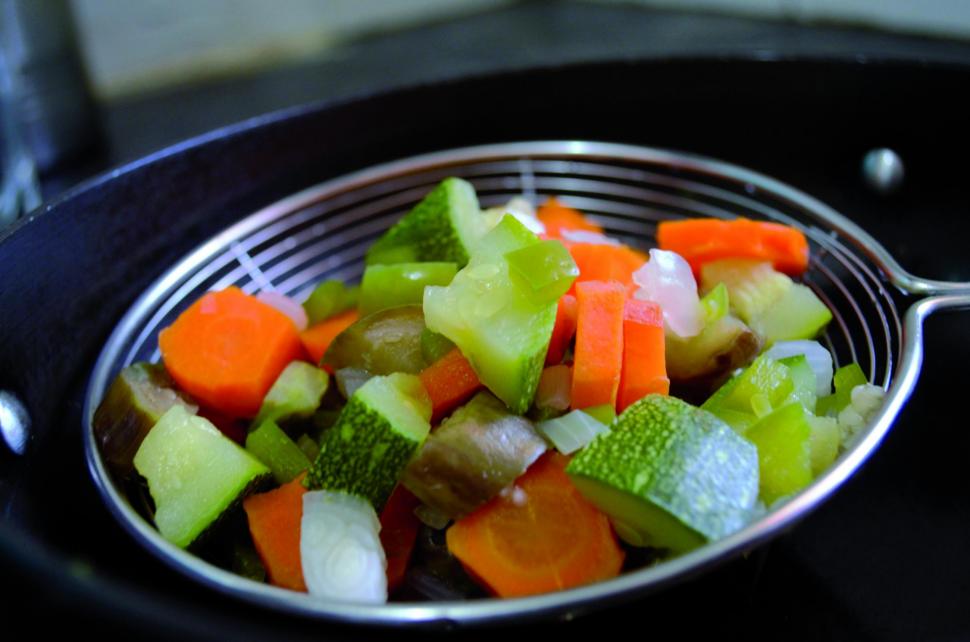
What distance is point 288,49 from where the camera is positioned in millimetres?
2135

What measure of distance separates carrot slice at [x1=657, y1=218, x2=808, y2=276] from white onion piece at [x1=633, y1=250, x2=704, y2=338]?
0.10 m

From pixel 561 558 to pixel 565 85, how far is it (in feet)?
2.55

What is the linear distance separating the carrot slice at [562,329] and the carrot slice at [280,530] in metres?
0.26

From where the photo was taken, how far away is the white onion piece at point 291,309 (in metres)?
0.99

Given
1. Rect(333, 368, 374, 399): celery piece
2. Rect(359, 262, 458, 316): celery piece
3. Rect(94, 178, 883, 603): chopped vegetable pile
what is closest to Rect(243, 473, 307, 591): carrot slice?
Rect(94, 178, 883, 603): chopped vegetable pile

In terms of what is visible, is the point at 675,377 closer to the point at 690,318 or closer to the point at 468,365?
the point at 690,318

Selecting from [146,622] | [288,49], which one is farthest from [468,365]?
[288,49]

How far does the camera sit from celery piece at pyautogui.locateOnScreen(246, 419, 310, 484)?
0.81 meters

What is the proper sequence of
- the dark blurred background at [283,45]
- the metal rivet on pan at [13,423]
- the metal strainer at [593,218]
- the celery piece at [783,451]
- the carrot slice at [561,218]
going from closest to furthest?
the metal strainer at [593,218] < the celery piece at [783,451] < the metal rivet on pan at [13,423] < the carrot slice at [561,218] < the dark blurred background at [283,45]

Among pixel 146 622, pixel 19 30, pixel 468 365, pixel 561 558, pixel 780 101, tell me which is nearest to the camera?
pixel 146 622

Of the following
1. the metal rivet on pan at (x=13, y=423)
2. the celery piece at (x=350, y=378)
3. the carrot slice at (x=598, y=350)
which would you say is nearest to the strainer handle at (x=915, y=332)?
the carrot slice at (x=598, y=350)

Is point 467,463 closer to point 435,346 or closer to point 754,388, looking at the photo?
point 435,346

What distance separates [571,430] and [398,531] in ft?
0.58

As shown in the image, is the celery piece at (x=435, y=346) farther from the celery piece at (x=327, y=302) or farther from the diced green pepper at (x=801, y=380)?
the diced green pepper at (x=801, y=380)
